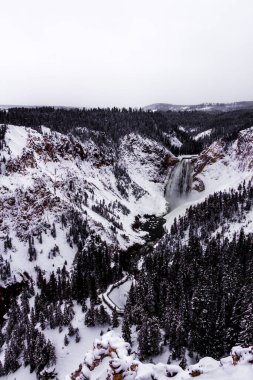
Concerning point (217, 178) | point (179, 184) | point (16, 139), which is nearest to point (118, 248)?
point (16, 139)

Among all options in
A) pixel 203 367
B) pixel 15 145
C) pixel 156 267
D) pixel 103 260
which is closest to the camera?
pixel 203 367

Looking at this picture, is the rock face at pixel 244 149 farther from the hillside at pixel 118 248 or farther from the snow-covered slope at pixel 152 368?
the snow-covered slope at pixel 152 368

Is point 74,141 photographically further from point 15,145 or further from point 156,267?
point 156,267

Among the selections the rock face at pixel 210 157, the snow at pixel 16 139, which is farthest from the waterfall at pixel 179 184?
the snow at pixel 16 139

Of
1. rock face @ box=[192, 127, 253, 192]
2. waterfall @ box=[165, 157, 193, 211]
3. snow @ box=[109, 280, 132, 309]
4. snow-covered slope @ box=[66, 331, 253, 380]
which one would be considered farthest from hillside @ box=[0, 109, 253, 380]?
waterfall @ box=[165, 157, 193, 211]

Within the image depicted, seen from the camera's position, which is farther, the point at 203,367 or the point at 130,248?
the point at 130,248

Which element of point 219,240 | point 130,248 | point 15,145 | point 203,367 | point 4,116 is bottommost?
point 130,248

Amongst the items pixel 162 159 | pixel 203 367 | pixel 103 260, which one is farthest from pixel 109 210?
pixel 203 367

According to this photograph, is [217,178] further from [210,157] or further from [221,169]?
[210,157]

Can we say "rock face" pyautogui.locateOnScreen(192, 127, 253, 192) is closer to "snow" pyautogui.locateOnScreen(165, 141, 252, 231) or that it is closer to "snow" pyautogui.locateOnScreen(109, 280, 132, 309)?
"snow" pyautogui.locateOnScreen(165, 141, 252, 231)

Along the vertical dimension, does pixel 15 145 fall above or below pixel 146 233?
above
